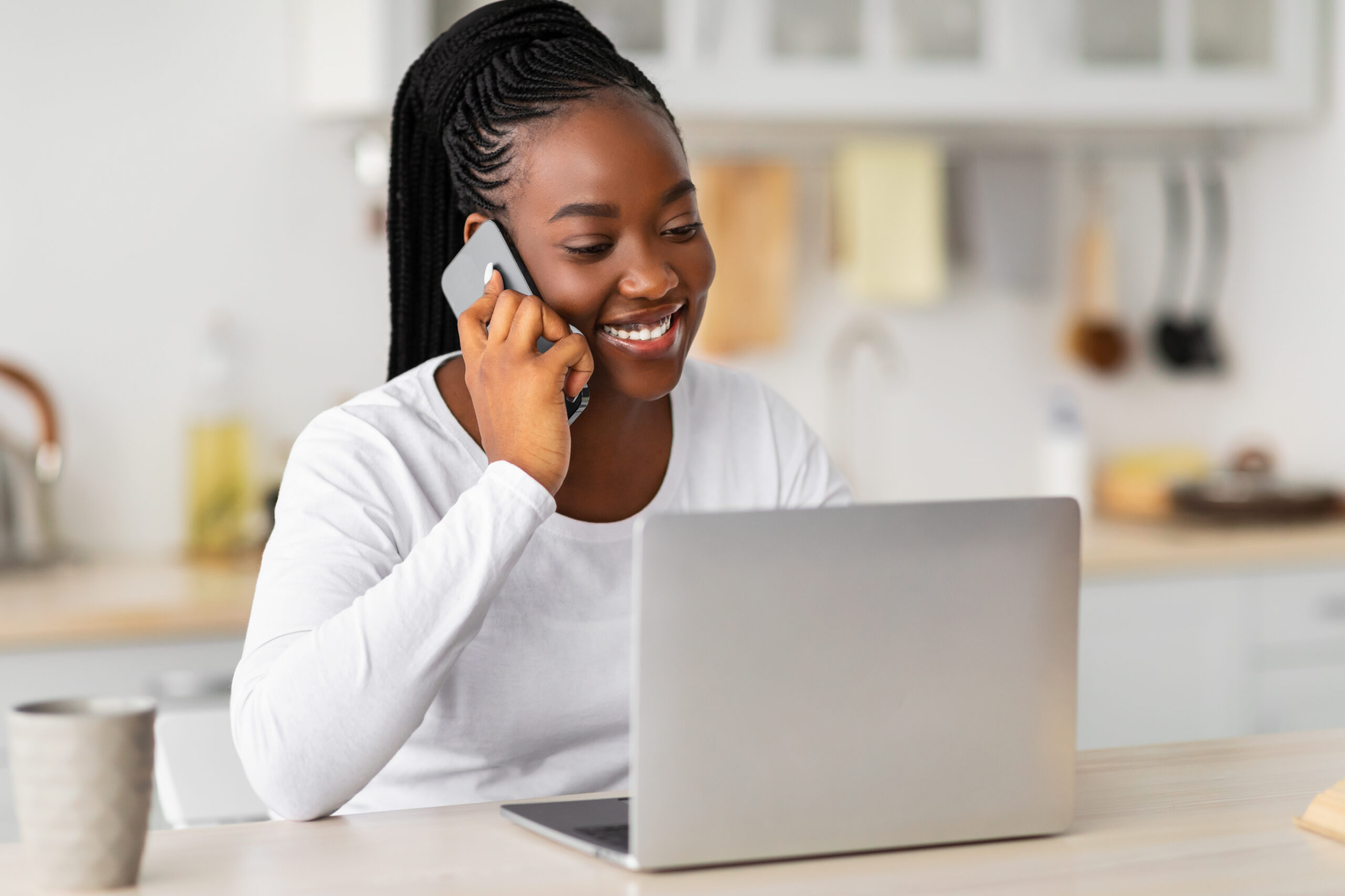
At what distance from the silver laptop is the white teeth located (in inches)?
17.4

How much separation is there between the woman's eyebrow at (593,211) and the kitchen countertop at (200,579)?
1.11m

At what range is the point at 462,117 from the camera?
4.43 ft

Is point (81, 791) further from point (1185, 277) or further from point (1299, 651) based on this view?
point (1185, 277)

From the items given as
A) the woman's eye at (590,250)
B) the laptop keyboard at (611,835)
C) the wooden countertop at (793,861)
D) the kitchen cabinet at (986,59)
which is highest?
the kitchen cabinet at (986,59)

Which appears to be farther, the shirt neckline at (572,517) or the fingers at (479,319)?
the shirt neckline at (572,517)

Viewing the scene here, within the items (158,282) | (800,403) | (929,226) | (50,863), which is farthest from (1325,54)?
(50,863)

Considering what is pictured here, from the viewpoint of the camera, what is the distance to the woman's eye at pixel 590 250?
121cm

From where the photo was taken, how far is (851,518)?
0.84m

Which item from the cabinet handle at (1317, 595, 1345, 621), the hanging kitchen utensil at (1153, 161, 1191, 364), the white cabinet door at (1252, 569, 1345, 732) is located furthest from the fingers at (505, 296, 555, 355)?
the hanging kitchen utensil at (1153, 161, 1191, 364)

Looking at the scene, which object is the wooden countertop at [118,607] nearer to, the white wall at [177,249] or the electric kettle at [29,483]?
the electric kettle at [29,483]

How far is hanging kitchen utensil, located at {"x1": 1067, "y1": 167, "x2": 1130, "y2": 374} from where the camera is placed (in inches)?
122

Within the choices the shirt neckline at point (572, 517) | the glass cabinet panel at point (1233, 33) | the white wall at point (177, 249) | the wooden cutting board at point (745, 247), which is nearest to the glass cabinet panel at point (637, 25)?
the wooden cutting board at point (745, 247)

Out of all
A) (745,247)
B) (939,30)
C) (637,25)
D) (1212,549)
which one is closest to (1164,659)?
(1212,549)

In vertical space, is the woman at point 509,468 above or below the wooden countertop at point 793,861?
above
